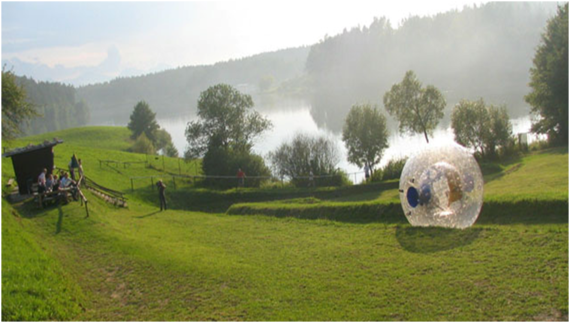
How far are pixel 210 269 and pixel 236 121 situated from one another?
1419 inches

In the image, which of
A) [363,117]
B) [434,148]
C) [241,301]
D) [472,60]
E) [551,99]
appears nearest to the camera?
[551,99]

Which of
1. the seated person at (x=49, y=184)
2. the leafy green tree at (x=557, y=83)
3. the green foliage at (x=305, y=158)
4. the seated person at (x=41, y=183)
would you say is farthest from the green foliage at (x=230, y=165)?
the leafy green tree at (x=557, y=83)

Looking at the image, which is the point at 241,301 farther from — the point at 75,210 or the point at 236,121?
the point at 236,121

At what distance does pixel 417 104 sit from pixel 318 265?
110 ft

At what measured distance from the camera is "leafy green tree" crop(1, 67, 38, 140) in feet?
77.5

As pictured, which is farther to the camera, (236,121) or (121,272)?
(236,121)

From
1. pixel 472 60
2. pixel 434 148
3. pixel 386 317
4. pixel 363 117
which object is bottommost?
pixel 386 317

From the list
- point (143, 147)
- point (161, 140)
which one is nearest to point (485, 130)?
point (143, 147)

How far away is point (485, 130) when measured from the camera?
16516mm

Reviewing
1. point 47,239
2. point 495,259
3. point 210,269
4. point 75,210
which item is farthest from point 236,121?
point 495,259

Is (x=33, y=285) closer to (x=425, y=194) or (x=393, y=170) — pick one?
(x=425, y=194)

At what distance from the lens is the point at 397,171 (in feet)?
102

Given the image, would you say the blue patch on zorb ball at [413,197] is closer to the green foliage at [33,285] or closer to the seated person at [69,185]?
the green foliage at [33,285]

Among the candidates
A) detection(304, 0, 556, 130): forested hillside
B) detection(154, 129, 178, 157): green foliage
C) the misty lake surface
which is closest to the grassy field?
detection(304, 0, 556, 130): forested hillside
